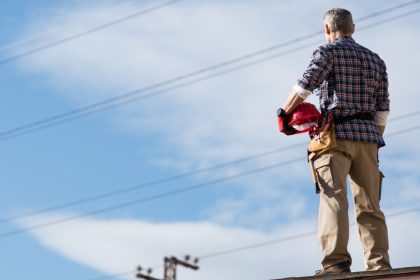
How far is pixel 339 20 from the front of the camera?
8.90 metres

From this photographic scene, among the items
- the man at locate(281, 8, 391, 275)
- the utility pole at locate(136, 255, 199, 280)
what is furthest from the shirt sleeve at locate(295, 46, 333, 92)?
the utility pole at locate(136, 255, 199, 280)

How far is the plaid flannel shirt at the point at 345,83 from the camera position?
877cm

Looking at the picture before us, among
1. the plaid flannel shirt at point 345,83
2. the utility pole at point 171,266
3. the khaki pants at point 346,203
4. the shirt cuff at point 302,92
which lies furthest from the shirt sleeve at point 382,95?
the utility pole at point 171,266

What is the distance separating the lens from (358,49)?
8969 millimetres

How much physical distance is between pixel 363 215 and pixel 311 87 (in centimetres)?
108

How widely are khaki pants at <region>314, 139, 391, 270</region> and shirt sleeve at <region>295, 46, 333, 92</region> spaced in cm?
50

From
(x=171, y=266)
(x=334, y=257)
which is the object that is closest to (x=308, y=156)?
(x=334, y=257)

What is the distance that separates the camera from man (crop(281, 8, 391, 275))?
28.7 ft

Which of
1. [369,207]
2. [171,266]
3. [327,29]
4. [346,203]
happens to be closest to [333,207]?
[346,203]

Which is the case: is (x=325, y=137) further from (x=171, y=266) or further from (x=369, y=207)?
(x=171, y=266)

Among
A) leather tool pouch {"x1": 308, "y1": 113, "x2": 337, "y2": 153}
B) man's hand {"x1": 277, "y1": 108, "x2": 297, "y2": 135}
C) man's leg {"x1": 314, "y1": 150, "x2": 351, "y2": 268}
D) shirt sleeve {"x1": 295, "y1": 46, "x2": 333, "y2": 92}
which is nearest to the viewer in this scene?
man's leg {"x1": 314, "y1": 150, "x2": 351, "y2": 268}

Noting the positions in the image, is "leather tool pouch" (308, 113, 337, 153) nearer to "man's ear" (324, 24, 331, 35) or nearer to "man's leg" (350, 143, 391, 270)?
"man's leg" (350, 143, 391, 270)

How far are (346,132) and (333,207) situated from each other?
1.97 ft

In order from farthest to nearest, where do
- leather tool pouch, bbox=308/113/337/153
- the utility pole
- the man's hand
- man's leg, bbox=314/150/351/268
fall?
the utility pole, the man's hand, leather tool pouch, bbox=308/113/337/153, man's leg, bbox=314/150/351/268
